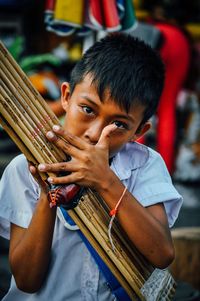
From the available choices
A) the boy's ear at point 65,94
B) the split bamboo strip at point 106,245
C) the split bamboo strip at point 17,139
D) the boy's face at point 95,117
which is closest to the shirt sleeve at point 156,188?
the boy's face at point 95,117

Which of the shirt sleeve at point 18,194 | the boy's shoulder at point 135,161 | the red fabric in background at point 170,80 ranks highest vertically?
the shirt sleeve at point 18,194

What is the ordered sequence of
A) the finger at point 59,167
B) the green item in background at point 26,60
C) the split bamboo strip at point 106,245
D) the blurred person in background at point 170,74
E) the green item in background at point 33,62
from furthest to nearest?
the blurred person in background at point 170,74
the green item in background at point 33,62
the green item in background at point 26,60
the split bamboo strip at point 106,245
the finger at point 59,167

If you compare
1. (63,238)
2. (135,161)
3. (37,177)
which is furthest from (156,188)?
(37,177)

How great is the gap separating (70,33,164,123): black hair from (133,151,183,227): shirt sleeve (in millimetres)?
167

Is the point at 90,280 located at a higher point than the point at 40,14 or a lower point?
higher

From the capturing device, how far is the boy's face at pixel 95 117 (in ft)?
5.85

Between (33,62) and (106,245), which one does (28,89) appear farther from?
(33,62)

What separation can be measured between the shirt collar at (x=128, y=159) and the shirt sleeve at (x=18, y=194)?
29cm

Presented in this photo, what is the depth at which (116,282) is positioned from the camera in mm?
1830

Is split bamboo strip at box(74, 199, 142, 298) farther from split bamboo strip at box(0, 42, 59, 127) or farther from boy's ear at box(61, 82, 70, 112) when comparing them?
boy's ear at box(61, 82, 70, 112)

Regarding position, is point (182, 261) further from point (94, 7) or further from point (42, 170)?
point (42, 170)

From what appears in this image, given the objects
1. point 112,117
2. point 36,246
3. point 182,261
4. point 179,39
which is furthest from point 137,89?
point 179,39

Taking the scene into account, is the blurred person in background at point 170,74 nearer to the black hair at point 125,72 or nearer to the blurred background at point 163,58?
the blurred background at point 163,58

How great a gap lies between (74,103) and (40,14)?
742cm
